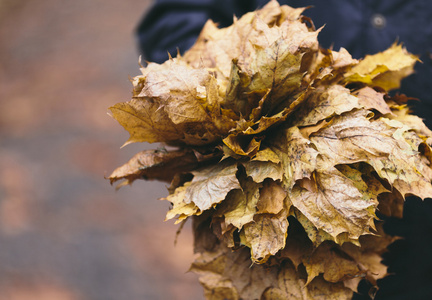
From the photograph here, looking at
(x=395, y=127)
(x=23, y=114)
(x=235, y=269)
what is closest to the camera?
(x=395, y=127)

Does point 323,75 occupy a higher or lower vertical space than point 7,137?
lower

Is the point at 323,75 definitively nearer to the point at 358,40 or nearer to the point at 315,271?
the point at 315,271

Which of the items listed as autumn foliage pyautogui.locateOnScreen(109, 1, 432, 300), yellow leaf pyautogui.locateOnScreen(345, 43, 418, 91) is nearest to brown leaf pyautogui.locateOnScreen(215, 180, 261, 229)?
autumn foliage pyautogui.locateOnScreen(109, 1, 432, 300)

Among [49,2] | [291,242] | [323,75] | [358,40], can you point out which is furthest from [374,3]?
[49,2]

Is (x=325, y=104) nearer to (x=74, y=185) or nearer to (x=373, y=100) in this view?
(x=373, y=100)

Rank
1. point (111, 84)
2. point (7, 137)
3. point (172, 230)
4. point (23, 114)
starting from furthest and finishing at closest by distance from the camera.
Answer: point (111, 84) → point (23, 114) → point (7, 137) → point (172, 230)

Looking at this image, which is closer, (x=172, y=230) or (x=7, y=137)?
(x=172, y=230)

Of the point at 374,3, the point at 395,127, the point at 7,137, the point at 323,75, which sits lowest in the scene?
the point at 395,127

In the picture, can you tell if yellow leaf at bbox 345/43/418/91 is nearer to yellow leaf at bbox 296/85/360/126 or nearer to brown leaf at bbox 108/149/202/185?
yellow leaf at bbox 296/85/360/126
